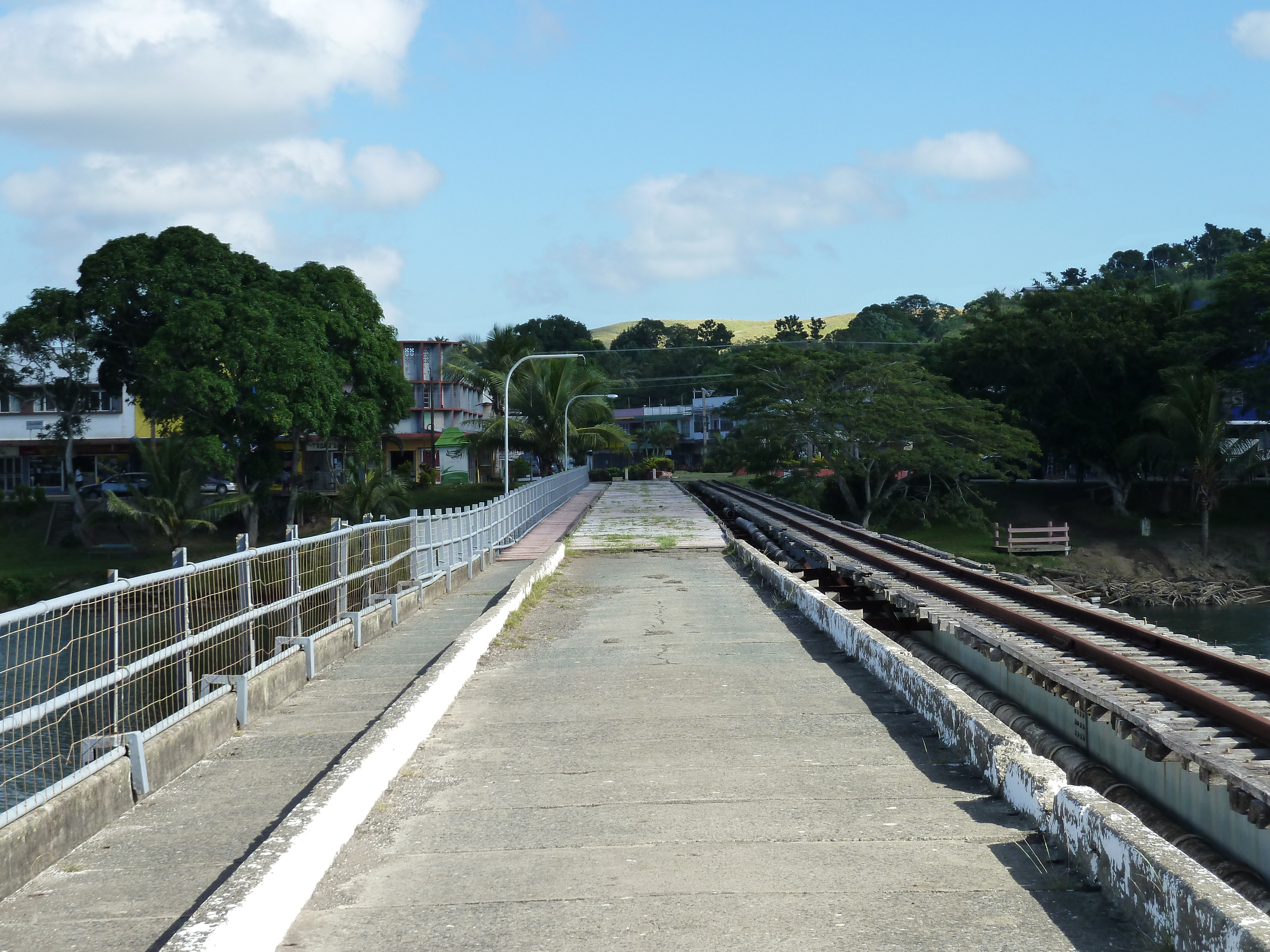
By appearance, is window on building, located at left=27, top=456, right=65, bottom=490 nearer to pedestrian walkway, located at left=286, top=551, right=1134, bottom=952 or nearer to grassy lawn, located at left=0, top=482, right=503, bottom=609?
grassy lawn, located at left=0, top=482, right=503, bottom=609

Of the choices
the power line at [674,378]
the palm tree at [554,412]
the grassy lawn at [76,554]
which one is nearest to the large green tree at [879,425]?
the palm tree at [554,412]

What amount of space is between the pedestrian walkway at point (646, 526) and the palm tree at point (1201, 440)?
1770cm

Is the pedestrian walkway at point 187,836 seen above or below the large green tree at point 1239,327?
below

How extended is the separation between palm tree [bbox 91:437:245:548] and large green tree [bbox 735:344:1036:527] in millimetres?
22214

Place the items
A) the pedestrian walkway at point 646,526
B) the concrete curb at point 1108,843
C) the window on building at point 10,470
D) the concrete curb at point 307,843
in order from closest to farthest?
the concrete curb at point 1108,843 → the concrete curb at point 307,843 → the pedestrian walkway at point 646,526 → the window on building at point 10,470

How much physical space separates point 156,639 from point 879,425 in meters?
41.3

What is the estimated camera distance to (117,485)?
55.8m

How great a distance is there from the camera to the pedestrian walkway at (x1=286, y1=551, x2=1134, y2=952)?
4.31m

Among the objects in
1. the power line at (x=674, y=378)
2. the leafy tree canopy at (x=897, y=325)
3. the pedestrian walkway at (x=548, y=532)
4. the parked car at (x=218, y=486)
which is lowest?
the pedestrian walkway at (x=548, y=532)

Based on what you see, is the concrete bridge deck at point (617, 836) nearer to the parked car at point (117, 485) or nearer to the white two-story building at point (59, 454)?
the parked car at point (117, 485)

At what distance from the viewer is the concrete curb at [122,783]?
15.7 ft

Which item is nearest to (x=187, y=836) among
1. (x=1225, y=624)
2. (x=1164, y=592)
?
(x=1225, y=624)

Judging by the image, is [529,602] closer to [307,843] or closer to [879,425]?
[307,843]

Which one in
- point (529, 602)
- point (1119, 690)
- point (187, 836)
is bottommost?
point (1119, 690)
